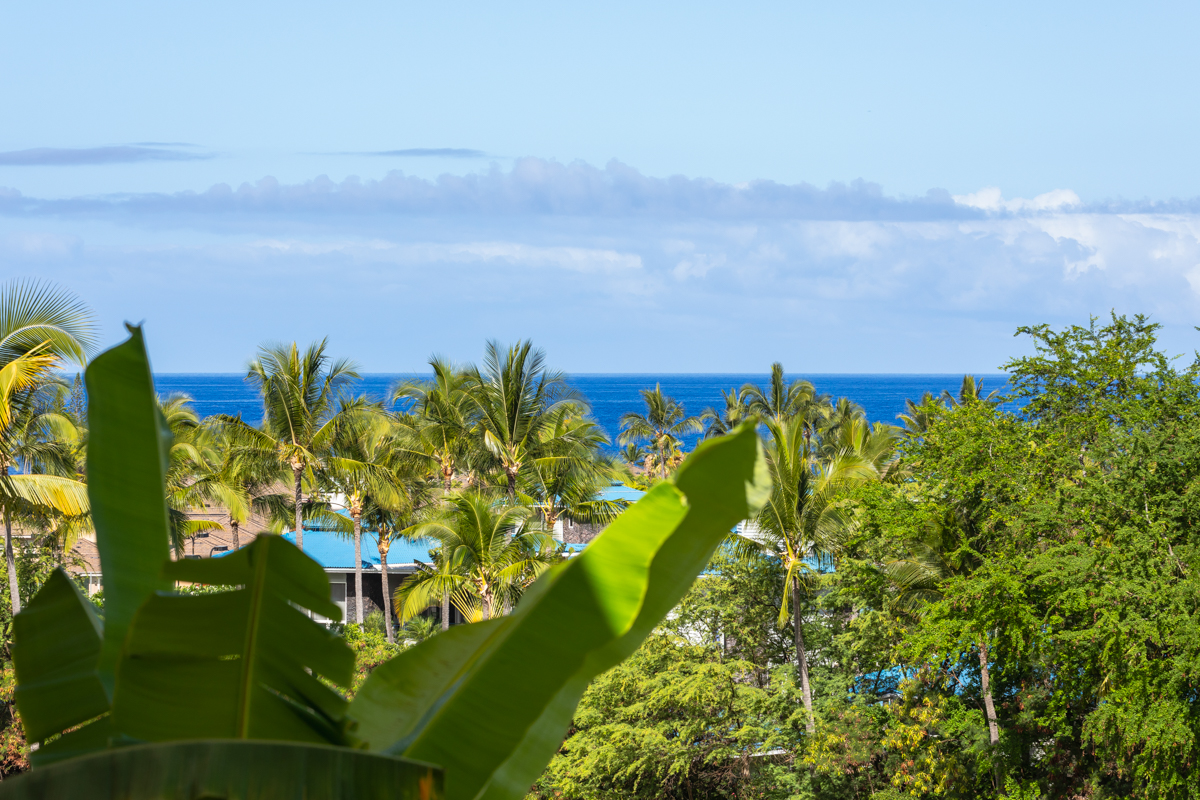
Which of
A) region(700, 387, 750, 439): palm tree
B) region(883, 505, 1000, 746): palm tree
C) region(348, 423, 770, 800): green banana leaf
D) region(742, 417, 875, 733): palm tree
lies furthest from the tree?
region(348, 423, 770, 800): green banana leaf

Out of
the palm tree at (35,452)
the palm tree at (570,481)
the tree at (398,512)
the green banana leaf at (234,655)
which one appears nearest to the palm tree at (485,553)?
the palm tree at (570,481)

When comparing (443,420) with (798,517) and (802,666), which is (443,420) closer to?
(798,517)

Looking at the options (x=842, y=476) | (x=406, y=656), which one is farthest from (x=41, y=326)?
(x=842, y=476)

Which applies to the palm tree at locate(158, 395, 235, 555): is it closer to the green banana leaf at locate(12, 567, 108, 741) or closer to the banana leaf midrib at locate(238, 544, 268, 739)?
the green banana leaf at locate(12, 567, 108, 741)

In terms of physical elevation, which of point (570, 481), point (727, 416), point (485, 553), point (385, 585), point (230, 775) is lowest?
point (385, 585)

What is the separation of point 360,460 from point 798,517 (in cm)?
1830

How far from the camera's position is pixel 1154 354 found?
1847 centimetres

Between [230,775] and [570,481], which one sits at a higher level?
[230,775]

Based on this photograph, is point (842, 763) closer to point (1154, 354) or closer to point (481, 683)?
point (1154, 354)

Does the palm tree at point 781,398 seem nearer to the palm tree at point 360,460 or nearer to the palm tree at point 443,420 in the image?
the palm tree at point 443,420

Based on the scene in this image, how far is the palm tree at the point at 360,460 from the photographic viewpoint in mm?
32188

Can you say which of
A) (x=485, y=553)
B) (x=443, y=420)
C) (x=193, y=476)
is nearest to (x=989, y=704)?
(x=485, y=553)

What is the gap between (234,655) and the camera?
7.41ft

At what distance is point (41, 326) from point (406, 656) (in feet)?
48.2
